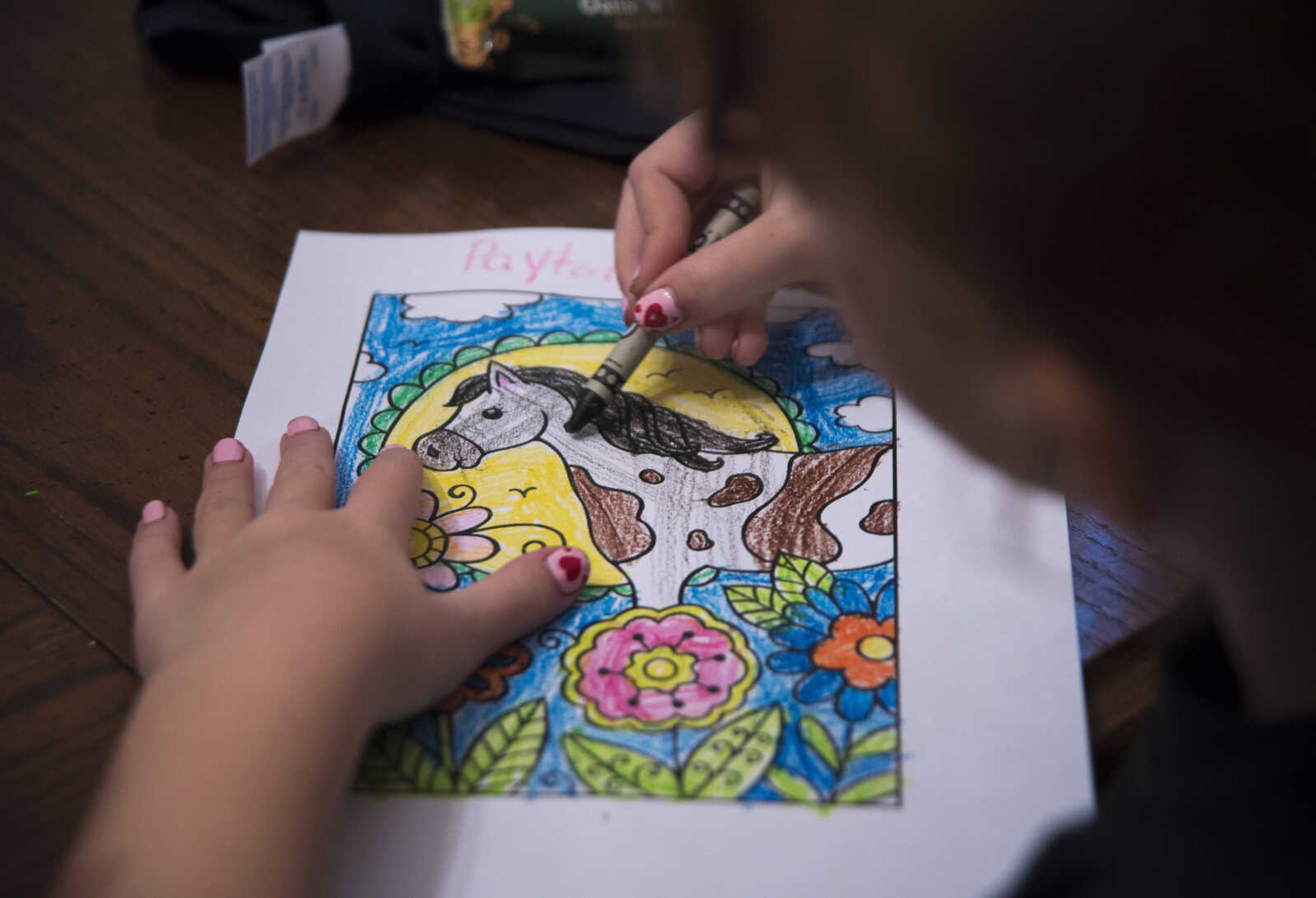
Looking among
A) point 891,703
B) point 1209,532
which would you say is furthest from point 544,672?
point 1209,532

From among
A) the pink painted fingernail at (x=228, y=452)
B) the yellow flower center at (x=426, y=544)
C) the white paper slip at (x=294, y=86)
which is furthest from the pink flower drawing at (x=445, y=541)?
the white paper slip at (x=294, y=86)

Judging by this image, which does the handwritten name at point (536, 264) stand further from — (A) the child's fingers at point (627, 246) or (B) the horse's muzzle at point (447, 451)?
(B) the horse's muzzle at point (447, 451)

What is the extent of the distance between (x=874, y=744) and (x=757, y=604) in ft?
0.32

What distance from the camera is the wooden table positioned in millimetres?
569

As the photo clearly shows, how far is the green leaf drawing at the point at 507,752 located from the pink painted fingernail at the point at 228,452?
0.74ft

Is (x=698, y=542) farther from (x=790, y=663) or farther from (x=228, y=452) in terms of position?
(x=228, y=452)

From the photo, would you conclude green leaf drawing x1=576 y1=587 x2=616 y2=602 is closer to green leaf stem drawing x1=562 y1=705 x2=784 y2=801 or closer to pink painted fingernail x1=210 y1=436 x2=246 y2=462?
green leaf stem drawing x1=562 y1=705 x2=784 y2=801

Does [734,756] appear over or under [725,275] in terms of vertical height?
under

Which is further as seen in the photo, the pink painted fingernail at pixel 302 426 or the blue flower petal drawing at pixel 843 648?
the pink painted fingernail at pixel 302 426

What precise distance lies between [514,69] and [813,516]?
1.57ft

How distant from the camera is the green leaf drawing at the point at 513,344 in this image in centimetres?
75

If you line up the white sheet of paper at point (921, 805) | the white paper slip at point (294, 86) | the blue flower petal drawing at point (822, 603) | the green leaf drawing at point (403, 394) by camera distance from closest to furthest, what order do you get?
1. the white sheet of paper at point (921, 805)
2. the blue flower petal drawing at point (822, 603)
3. the green leaf drawing at point (403, 394)
4. the white paper slip at point (294, 86)

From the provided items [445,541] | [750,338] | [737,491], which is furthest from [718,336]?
[445,541]

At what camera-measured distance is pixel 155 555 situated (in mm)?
598
